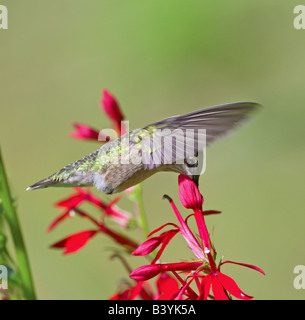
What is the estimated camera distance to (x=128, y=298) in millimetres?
736

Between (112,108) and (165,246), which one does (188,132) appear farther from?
(112,108)

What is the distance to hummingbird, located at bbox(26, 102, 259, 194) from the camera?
0.64m

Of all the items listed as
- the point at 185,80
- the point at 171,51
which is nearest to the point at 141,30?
the point at 171,51

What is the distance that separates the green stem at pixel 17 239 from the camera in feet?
2.18

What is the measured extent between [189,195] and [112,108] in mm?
331

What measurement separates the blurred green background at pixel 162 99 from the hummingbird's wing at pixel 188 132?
1608 millimetres

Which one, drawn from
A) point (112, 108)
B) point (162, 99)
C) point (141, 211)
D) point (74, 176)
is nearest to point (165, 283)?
point (141, 211)

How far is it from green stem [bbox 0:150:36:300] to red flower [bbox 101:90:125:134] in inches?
12.4

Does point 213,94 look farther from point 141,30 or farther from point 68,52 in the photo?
point 68,52

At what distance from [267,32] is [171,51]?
2.01 feet

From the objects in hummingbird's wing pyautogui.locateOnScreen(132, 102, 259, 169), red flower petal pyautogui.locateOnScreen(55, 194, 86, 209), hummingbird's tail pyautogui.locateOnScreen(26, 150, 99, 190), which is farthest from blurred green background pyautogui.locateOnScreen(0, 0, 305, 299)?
hummingbird's wing pyautogui.locateOnScreen(132, 102, 259, 169)

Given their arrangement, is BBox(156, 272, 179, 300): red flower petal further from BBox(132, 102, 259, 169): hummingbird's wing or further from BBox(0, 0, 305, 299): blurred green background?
BBox(0, 0, 305, 299): blurred green background

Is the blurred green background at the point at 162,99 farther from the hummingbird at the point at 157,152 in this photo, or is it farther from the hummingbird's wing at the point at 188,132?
the hummingbird's wing at the point at 188,132

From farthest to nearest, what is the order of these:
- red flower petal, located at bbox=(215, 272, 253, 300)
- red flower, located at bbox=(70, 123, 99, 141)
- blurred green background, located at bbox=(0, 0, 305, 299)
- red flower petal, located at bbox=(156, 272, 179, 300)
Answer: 1. blurred green background, located at bbox=(0, 0, 305, 299)
2. red flower, located at bbox=(70, 123, 99, 141)
3. red flower petal, located at bbox=(156, 272, 179, 300)
4. red flower petal, located at bbox=(215, 272, 253, 300)
